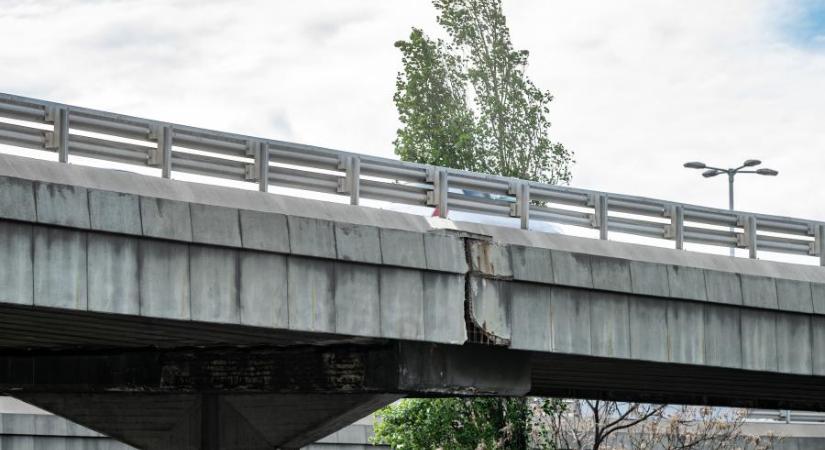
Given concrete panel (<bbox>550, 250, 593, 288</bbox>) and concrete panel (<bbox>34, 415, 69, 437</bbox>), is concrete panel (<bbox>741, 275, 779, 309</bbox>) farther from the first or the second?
concrete panel (<bbox>34, 415, 69, 437</bbox>)

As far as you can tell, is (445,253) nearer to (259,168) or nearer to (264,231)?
(259,168)

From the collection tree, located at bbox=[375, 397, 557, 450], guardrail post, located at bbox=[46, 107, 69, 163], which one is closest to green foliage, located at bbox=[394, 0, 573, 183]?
tree, located at bbox=[375, 397, 557, 450]

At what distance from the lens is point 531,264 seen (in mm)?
18500

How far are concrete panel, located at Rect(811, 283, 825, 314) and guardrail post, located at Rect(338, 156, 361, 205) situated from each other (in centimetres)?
759

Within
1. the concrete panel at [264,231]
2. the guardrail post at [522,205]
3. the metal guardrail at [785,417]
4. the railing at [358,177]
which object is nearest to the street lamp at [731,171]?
the metal guardrail at [785,417]

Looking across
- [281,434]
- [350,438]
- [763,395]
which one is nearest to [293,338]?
[281,434]

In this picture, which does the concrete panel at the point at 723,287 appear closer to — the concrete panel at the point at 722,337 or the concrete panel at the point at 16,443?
the concrete panel at the point at 722,337

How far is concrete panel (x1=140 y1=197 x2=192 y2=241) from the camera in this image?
14953mm

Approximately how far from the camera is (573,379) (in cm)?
2645

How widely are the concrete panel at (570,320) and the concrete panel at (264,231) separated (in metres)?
4.05

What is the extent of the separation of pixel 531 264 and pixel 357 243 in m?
2.63

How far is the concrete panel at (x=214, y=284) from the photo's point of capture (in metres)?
15.4

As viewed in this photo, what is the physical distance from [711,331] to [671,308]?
2.65ft

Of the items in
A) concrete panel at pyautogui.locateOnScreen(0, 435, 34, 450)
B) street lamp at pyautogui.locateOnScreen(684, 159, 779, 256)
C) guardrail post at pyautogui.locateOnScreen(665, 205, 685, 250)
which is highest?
street lamp at pyautogui.locateOnScreen(684, 159, 779, 256)
